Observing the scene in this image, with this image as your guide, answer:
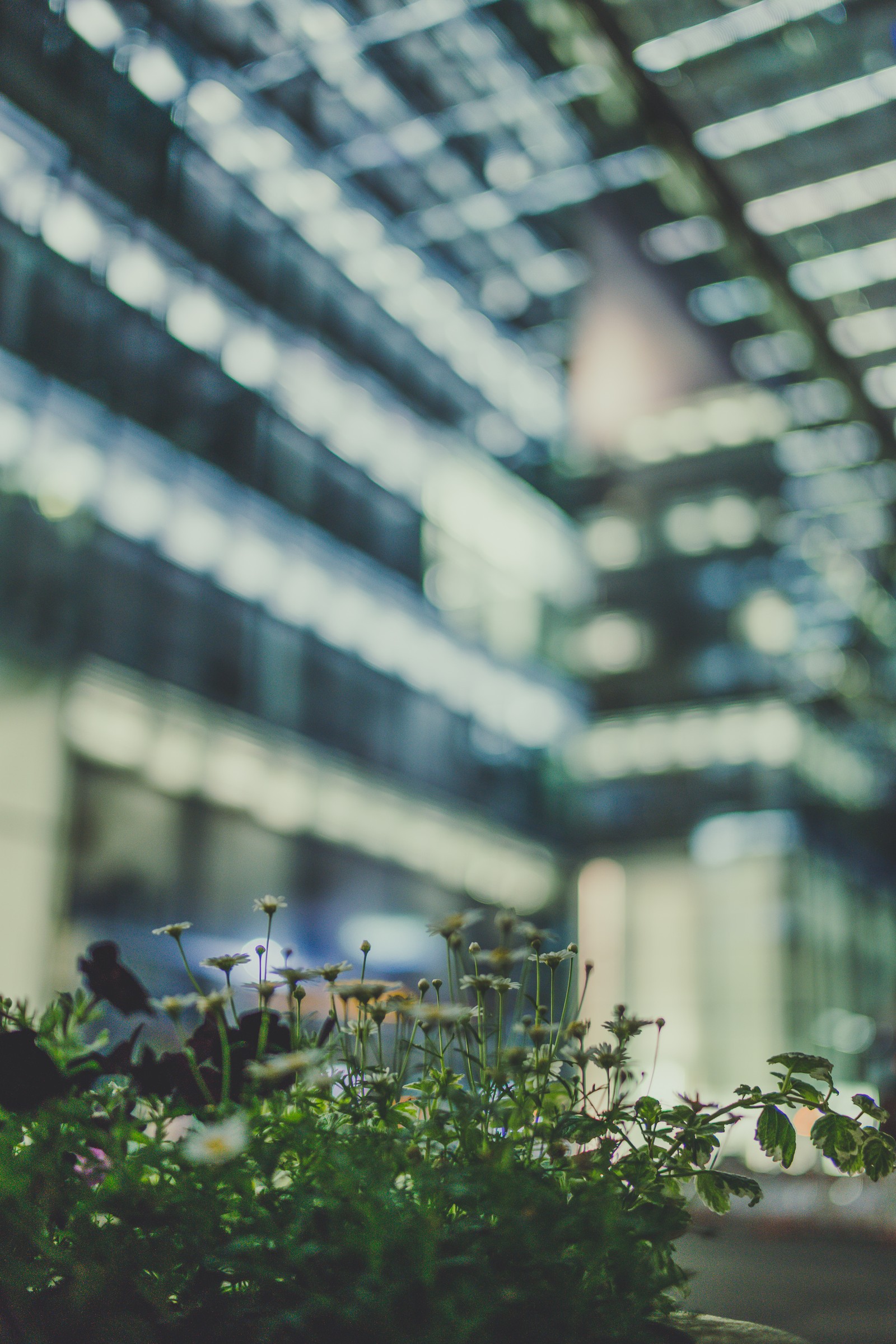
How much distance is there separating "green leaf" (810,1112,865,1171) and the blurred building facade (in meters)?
4.55

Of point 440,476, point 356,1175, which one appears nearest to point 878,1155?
point 356,1175

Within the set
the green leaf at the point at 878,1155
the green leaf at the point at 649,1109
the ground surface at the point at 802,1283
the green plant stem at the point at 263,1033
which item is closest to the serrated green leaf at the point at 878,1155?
the green leaf at the point at 878,1155

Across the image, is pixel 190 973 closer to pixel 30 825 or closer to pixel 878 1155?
pixel 878 1155

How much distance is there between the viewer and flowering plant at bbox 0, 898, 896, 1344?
3.84ft

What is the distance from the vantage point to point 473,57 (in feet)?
35.6

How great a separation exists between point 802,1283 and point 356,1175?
529 centimetres

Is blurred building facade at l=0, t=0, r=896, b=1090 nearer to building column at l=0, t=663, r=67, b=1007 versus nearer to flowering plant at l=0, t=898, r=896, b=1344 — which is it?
building column at l=0, t=663, r=67, b=1007

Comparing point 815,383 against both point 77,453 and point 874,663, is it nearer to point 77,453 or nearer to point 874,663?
point 77,453

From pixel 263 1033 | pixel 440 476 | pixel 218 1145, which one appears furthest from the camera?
pixel 440 476

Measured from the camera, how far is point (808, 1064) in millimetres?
1489

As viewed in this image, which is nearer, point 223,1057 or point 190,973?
point 190,973

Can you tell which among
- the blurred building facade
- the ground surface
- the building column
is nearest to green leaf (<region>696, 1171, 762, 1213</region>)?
the ground surface

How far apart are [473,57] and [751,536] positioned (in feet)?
47.9

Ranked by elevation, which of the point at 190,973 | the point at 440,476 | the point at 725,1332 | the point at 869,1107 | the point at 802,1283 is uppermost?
the point at 440,476
